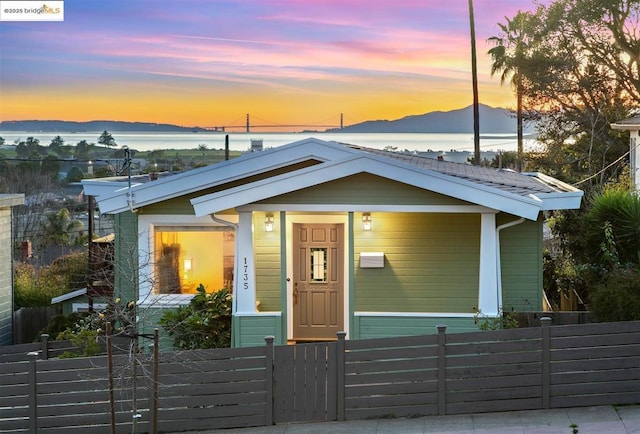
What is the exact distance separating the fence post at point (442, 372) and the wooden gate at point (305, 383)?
1.29m

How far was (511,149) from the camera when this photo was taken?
135 feet

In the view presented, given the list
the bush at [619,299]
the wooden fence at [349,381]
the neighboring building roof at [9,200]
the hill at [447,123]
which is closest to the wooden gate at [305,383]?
the wooden fence at [349,381]

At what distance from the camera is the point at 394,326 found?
1317 cm

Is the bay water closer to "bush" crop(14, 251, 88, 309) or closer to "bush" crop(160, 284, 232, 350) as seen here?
"bush" crop(160, 284, 232, 350)

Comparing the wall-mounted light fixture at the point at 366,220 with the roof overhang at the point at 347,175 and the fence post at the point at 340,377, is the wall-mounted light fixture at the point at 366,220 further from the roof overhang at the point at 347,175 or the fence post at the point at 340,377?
the fence post at the point at 340,377

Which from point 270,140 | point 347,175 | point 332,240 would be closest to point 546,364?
point 347,175

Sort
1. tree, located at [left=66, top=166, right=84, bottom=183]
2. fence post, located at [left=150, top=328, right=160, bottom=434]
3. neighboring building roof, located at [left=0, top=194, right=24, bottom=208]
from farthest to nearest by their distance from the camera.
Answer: tree, located at [left=66, top=166, right=84, bottom=183]
neighboring building roof, located at [left=0, top=194, right=24, bottom=208]
fence post, located at [left=150, top=328, right=160, bottom=434]

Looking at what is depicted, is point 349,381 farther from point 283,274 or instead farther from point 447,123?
point 447,123

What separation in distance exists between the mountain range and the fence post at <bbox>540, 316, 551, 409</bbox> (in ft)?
46.5

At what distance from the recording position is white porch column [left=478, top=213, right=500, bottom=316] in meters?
12.8

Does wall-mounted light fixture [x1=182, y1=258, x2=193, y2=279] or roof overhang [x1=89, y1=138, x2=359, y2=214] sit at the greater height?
roof overhang [x1=89, y1=138, x2=359, y2=214]

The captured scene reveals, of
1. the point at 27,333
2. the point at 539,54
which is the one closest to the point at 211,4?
the point at 27,333

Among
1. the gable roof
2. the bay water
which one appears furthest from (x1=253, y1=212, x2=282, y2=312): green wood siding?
the bay water

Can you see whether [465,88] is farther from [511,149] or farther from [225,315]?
[225,315]
